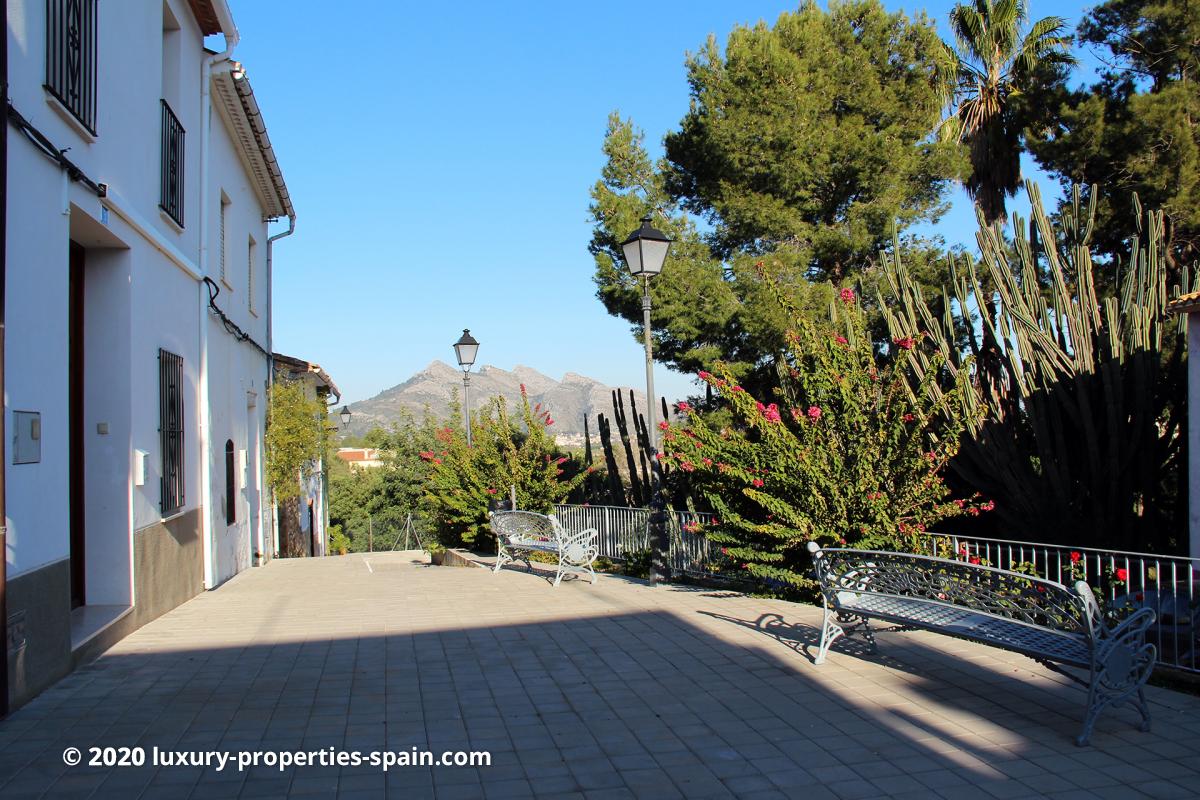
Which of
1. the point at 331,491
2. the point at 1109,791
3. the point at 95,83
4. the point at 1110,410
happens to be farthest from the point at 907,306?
the point at 331,491

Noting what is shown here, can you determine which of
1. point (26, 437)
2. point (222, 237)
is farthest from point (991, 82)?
point (26, 437)

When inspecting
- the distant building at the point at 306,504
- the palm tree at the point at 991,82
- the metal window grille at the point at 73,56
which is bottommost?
the distant building at the point at 306,504

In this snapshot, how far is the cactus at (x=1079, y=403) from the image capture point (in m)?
9.77

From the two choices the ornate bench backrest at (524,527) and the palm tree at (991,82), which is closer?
the ornate bench backrest at (524,527)

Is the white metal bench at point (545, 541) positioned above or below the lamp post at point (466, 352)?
below

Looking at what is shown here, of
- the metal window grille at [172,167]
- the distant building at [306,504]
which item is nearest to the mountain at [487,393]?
the distant building at [306,504]

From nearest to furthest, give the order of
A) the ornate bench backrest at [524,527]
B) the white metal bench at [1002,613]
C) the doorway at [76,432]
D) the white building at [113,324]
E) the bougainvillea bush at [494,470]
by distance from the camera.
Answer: the white metal bench at [1002,613], the white building at [113,324], the doorway at [76,432], the ornate bench backrest at [524,527], the bougainvillea bush at [494,470]

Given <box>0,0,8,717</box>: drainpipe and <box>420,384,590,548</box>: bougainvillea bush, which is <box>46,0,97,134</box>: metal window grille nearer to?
<box>0,0,8,717</box>: drainpipe

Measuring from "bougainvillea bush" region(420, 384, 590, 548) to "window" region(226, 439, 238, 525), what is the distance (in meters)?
3.53

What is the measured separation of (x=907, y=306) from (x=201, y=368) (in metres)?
8.08

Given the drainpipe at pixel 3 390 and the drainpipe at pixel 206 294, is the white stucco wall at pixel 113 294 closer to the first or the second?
the drainpipe at pixel 206 294

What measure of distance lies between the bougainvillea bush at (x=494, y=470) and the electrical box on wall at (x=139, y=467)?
24.6 feet

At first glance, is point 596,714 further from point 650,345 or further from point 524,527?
point 524,527

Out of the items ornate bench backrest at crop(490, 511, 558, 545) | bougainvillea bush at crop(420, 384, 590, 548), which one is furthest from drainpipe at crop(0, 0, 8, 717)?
bougainvillea bush at crop(420, 384, 590, 548)
